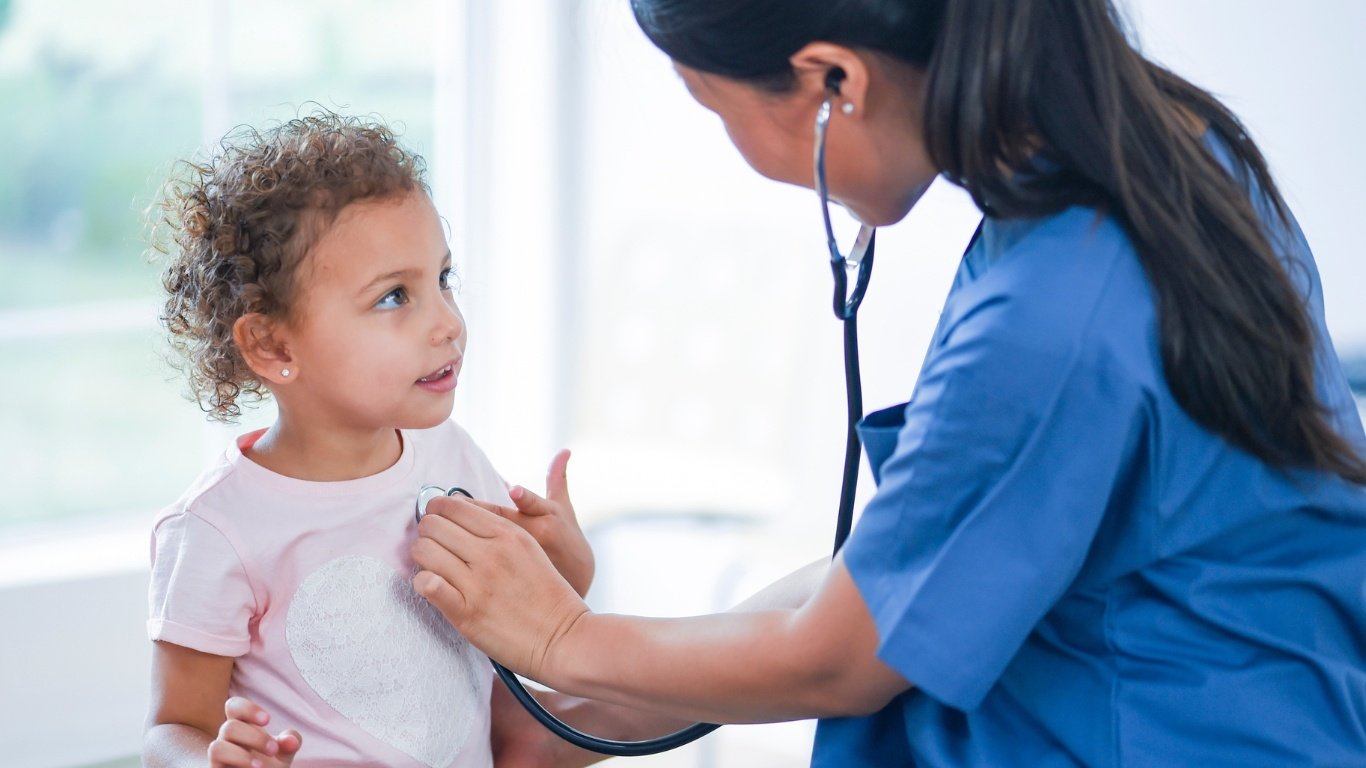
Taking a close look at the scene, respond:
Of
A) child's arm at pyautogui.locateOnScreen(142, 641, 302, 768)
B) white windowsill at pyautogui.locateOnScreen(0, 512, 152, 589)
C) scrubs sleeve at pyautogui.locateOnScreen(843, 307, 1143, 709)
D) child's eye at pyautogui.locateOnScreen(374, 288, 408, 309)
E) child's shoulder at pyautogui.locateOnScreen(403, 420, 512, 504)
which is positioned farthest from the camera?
white windowsill at pyautogui.locateOnScreen(0, 512, 152, 589)

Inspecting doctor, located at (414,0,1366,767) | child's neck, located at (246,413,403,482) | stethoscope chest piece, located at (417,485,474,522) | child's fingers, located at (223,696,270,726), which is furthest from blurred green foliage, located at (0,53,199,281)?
doctor, located at (414,0,1366,767)

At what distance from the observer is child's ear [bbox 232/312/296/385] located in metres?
1.16

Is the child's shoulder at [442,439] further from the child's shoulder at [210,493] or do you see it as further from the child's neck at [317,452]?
the child's shoulder at [210,493]

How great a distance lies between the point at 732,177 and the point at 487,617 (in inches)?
79.6

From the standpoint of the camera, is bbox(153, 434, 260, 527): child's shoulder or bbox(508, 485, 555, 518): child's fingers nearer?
bbox(153, 434, 260, 527): child's shoulder

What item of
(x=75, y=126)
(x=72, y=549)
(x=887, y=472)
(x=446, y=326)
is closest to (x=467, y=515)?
(x=446, y=326)

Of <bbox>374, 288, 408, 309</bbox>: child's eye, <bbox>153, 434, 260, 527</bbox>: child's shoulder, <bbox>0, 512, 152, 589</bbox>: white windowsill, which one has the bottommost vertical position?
<bbox>0, 512, 152, 589</bbox>: white windowsill

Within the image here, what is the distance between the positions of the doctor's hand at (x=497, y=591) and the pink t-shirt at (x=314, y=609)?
7cm

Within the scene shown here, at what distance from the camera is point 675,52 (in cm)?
102

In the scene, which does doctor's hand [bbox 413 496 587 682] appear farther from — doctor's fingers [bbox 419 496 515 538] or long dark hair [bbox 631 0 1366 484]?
long dark hair [bbox 631 0 1366 484]

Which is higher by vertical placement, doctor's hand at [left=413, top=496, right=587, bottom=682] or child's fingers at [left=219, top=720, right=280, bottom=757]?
doctor's hand at [left=413, top=496, right=587, bottom=682]

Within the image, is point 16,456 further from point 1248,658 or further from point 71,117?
point 1248,658

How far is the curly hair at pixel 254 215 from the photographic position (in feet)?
3.70

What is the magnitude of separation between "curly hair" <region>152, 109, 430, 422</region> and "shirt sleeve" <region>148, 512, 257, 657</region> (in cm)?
18
